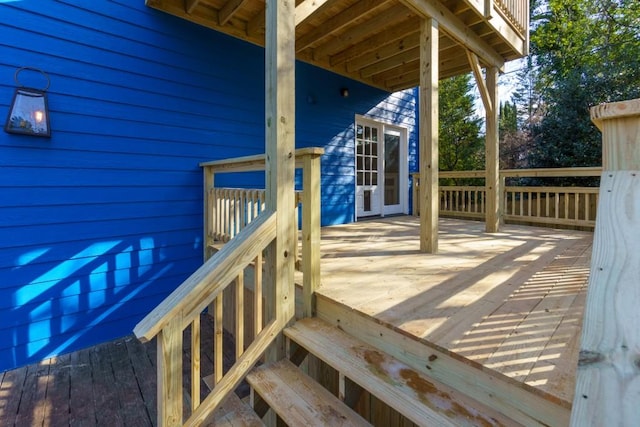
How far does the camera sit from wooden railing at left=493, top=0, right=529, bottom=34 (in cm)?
381

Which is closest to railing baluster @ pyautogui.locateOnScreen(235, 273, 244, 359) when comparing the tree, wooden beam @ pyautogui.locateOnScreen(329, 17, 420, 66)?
wooden beam @ pyautogui.locateOnScreen(329, 17, 420, 66)

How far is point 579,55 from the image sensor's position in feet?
30.8

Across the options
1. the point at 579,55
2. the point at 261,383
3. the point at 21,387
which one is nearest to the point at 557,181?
the point at 579,55

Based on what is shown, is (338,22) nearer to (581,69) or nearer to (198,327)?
(198,327)

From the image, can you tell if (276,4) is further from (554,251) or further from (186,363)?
(554,251)

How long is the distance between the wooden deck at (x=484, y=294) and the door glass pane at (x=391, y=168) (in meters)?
2.74

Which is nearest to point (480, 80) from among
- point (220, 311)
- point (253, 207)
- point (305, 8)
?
point (305, 8)

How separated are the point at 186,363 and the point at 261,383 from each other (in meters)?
1.32

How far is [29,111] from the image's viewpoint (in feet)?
8.50

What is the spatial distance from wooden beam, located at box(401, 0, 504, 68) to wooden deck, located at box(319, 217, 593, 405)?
223 cm

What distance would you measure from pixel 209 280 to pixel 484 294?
5.20ft

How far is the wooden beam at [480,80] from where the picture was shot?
12.5 feet

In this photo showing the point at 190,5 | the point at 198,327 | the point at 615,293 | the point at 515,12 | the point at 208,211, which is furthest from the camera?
the point at 515,12

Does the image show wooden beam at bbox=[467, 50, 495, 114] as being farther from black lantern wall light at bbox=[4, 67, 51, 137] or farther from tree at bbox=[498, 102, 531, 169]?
tree at bbox=[498, 102, 531, 169]
